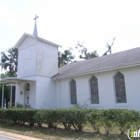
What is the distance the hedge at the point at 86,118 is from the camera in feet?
26.7

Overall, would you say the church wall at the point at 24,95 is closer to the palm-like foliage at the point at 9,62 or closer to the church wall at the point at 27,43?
the church wall at the point at 27,43

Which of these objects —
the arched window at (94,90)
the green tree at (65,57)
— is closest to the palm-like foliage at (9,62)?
the green tree at (65,57)

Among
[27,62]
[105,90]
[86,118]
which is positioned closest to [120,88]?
[105,90]

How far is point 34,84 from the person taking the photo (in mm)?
19281

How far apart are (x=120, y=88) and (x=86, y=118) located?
689cm

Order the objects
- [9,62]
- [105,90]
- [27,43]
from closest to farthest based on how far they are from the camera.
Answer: [105,90]
[27,43]
[9,62]

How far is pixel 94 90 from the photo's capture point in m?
16.7

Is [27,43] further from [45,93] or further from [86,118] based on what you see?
[86,118]

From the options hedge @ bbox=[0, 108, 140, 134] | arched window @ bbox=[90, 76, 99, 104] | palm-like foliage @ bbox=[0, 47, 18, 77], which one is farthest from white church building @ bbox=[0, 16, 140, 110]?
palm-like foliage @ bbox=[0, 47, 18, 77]

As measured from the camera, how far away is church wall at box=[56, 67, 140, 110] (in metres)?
13.9

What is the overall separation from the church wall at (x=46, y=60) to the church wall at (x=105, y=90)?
6.79 ft

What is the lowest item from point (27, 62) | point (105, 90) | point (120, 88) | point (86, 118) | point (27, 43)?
point (86, 118)

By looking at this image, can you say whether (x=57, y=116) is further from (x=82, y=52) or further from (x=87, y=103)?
(x=82, y=52)

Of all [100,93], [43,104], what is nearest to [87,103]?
[100,93]
